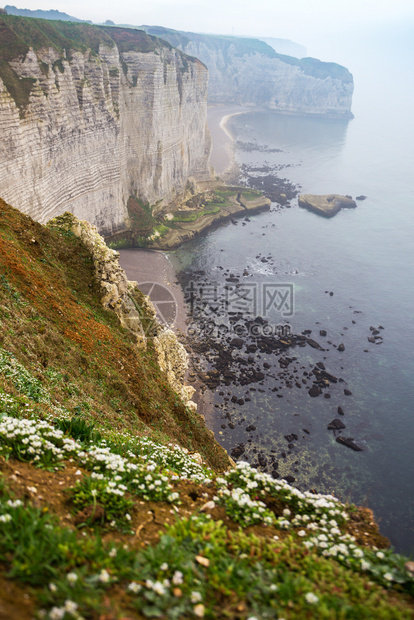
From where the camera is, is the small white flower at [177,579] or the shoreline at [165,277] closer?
the small white flower at [177,579]

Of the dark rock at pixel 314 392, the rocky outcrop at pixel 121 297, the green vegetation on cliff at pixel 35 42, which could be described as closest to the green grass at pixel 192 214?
the green vegetation on cliff at pixel 35 42

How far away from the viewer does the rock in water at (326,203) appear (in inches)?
3770

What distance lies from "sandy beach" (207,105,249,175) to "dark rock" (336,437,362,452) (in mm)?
→ 92172

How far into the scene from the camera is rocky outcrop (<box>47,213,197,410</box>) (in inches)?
862

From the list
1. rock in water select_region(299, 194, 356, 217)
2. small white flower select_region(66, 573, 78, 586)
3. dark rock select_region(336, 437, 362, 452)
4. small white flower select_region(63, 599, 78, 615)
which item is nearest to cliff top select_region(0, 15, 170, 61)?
small white flower select_region(66, 573, 78, 586)

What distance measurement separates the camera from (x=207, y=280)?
2432 inches

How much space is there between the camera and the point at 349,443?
3619 cm

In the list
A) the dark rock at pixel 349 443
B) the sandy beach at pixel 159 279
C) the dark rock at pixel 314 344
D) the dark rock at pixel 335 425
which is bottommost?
the dark rock at pixel 349 443

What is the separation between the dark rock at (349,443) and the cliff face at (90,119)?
39.0 m

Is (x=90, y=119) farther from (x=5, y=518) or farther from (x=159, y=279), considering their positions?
(x=5, y=518)

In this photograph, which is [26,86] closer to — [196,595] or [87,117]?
[87,117]

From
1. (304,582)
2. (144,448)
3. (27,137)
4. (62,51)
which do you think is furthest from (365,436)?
(62,51)

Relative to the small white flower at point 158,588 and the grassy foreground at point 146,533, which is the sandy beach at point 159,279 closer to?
the grassy foreground at point 146,533

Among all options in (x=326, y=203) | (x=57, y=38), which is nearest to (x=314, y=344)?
(x=57, y=38)
